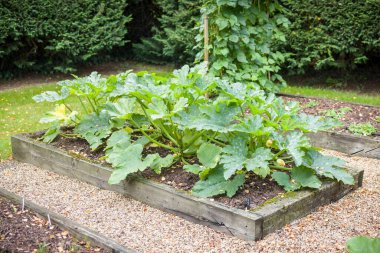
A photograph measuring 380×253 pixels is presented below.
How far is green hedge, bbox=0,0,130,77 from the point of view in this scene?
9.04 meters

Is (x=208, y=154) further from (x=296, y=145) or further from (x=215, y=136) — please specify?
(x=296, y=145)

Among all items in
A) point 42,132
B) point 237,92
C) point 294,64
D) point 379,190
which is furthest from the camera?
point 294,64

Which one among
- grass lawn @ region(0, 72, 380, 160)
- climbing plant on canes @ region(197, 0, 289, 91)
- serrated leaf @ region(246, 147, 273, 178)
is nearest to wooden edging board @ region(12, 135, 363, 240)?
serrated leaf @ region(246, 147, 273, 178)

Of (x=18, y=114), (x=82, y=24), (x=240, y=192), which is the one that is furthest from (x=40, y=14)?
(x=240, y=192)

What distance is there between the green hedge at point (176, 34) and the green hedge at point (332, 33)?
186 centimetres

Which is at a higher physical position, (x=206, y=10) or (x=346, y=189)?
(x=206, y=10)

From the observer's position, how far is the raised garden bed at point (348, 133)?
17.4 feet

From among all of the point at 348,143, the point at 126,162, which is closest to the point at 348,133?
the point at 348,143

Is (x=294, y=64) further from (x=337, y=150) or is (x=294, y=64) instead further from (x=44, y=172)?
(x=44, y=172)

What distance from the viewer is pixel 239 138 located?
3.71 meters

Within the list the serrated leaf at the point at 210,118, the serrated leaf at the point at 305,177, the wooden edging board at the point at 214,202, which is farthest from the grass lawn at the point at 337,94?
the serrated leaf at the point at 210,118

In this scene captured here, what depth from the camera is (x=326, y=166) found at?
12.6 feet

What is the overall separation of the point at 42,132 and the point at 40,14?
4.67m

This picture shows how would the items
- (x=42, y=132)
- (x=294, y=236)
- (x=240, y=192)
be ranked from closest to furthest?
(x=294, y=236), (x=240, y=192), (x=42, y=132)
